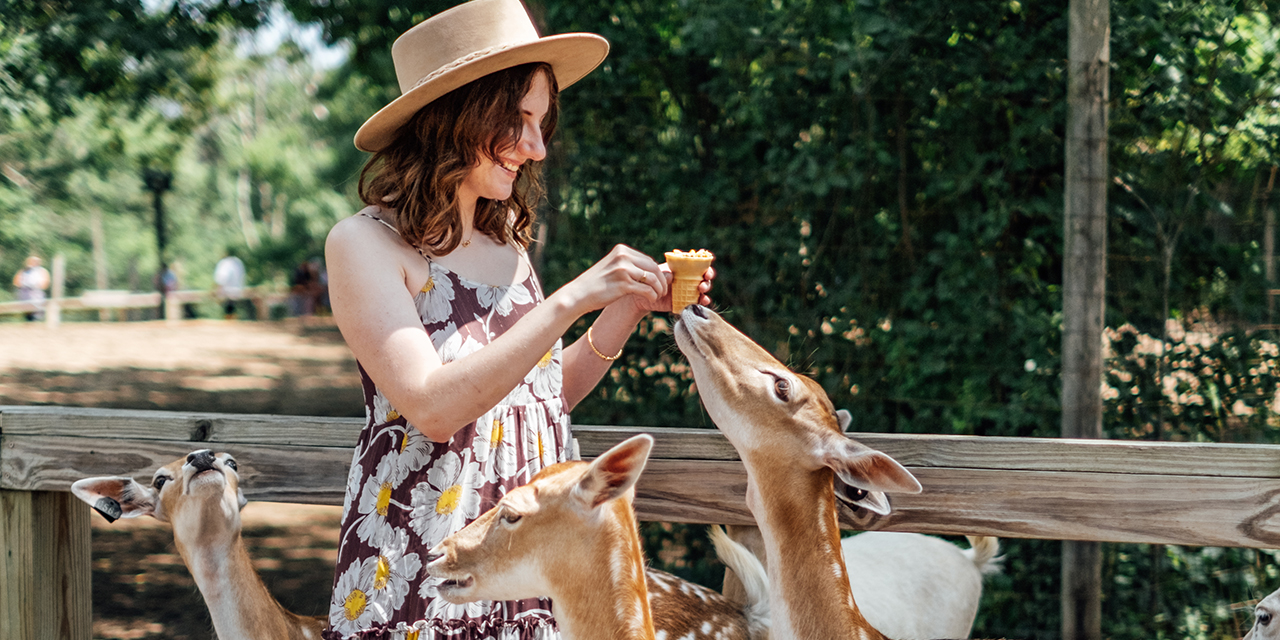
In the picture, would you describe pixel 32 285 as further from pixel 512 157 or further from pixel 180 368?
pixel 512 157

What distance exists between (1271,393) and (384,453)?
3300 millimetres

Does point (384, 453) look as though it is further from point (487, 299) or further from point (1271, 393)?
point (1271, 393)

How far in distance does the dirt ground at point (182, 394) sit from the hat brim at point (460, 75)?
148 inches

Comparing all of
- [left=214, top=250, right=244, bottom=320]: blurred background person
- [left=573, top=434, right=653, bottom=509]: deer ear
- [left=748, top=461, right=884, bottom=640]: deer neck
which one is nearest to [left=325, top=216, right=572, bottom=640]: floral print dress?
[left=573, top=434, right=653, bottom=509]: deer ear

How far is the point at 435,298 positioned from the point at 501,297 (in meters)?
0.15

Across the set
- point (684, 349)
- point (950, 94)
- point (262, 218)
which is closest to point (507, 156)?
point (684, 349)

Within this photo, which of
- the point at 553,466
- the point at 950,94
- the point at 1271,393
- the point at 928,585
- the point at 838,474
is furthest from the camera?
the point at 950,94

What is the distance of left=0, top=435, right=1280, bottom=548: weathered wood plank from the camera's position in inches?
87.8

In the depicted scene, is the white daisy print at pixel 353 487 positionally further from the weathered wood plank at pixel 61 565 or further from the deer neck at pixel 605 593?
the weathered wood plank at pixel 61 565

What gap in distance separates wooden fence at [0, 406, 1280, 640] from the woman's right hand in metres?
0.63

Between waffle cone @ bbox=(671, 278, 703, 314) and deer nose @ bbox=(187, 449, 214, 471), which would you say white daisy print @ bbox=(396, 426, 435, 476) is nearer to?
waffle cone @ bbox=(671, 278, 703, 314)

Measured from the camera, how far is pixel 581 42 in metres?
2.11

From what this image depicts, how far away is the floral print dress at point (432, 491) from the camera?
72.6 inches

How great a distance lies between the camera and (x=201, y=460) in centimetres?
245
